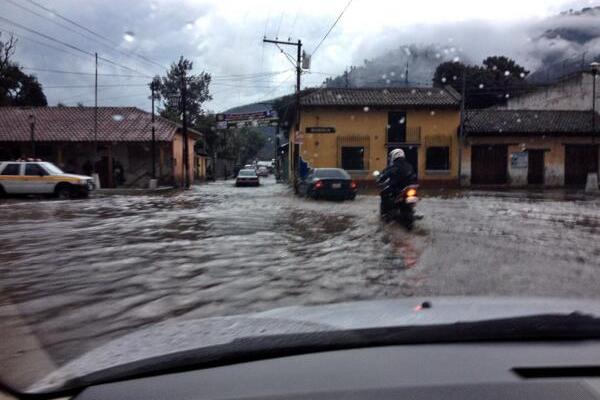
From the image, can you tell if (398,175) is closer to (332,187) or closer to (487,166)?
(332,187)

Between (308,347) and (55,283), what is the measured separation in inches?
205

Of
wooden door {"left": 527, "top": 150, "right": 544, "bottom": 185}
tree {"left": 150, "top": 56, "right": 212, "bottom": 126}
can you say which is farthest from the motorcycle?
tree {"left": 150, "top": 56, "right": 212, "bottom": 126}

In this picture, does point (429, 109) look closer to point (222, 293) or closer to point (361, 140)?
point (361, 140)

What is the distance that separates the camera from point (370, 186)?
34.7 m

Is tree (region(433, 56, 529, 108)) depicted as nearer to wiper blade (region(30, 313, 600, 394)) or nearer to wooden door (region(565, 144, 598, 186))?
wooden door (region(565, 144, 598, 186))

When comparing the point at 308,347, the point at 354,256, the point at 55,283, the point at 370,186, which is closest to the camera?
the point at 308,347

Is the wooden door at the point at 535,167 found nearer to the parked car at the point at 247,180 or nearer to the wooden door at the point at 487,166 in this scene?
the wooden door at the point at 487,166

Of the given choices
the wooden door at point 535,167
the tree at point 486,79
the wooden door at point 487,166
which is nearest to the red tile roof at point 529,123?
the wooden door at point 487,166

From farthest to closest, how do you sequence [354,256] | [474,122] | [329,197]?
1. [474,122]
2. [329,197]
3. [354,256]

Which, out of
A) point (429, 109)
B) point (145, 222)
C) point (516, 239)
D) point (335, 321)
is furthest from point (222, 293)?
point (429, 109)

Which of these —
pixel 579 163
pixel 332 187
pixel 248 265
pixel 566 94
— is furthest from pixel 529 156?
pixel 248 265

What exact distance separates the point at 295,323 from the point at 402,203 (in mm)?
9242

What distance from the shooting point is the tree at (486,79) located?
2026 inches

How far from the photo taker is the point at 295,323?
2.12m
